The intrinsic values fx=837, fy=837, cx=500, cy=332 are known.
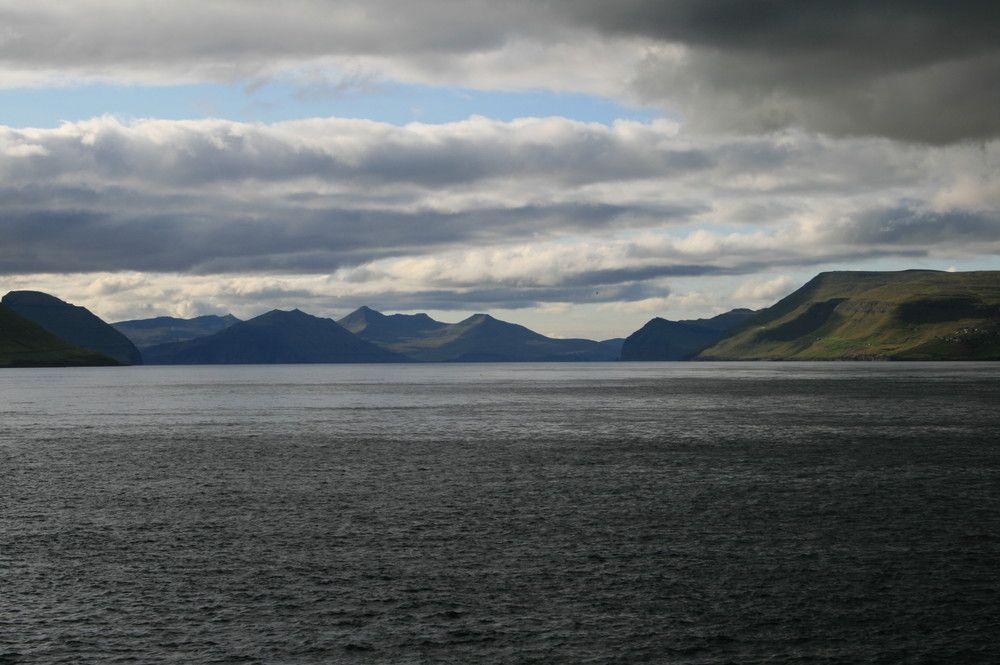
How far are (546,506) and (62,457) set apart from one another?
2129 inches

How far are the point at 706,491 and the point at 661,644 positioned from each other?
1264 inches

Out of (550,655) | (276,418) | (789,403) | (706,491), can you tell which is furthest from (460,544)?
(789,403)

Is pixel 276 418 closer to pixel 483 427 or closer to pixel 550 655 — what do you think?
pixel 483 427

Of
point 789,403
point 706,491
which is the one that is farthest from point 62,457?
point 789,403

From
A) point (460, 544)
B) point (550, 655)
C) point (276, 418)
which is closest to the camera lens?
point (550, 655)

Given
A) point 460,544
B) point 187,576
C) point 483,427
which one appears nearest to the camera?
point 187,576

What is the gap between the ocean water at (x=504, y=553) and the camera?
94.0 ft

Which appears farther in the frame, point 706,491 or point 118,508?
point 706,491

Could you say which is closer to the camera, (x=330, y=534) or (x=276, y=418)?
(x=330, y=534)

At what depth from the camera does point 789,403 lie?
165 m

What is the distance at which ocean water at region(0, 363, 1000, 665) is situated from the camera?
94.0 feet

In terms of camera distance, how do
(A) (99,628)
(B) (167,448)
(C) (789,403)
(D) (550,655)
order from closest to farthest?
(D) (550,655), (A) (99,628), (B) (167,448), (C) (789,403)

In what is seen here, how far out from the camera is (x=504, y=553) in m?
40.7

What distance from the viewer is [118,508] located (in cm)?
5375
